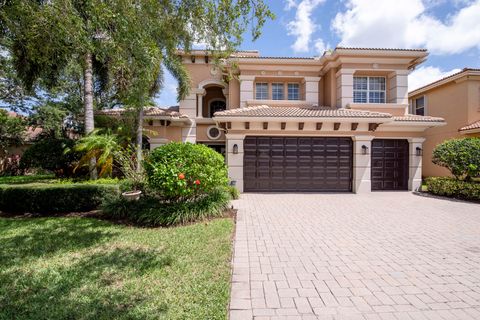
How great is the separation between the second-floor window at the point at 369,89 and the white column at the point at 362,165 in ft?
10.2

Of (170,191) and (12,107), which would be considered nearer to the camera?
(170,191)

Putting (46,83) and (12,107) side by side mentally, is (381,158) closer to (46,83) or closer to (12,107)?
(46,83)

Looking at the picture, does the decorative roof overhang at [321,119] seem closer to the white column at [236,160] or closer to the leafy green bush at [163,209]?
the white column at [236,160]

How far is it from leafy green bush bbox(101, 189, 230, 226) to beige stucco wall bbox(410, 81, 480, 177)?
16059 mm

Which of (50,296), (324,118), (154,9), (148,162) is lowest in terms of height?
(50,296)

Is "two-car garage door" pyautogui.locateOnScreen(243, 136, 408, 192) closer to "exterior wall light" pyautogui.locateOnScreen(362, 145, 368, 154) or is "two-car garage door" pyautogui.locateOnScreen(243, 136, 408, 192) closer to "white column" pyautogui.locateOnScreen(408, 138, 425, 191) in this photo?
"exterior wall light" pyautogui.locateOnScreen(362, 145, 368, 154)

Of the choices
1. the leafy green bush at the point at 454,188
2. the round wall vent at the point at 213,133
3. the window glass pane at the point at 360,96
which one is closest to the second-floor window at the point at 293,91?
the window glass pane at the point at 360,96

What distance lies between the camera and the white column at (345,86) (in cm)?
1318

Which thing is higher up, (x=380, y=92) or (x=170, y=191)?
(x=380, y=92)

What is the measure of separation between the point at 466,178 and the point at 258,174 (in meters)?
9.91

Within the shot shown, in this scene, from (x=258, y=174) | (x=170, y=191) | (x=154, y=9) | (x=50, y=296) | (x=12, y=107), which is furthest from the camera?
(x=12, y=107)

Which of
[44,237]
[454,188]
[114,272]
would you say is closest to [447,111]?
[454,188]

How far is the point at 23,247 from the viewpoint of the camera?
516 centimetres

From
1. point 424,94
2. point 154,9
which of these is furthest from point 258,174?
point 424,94
